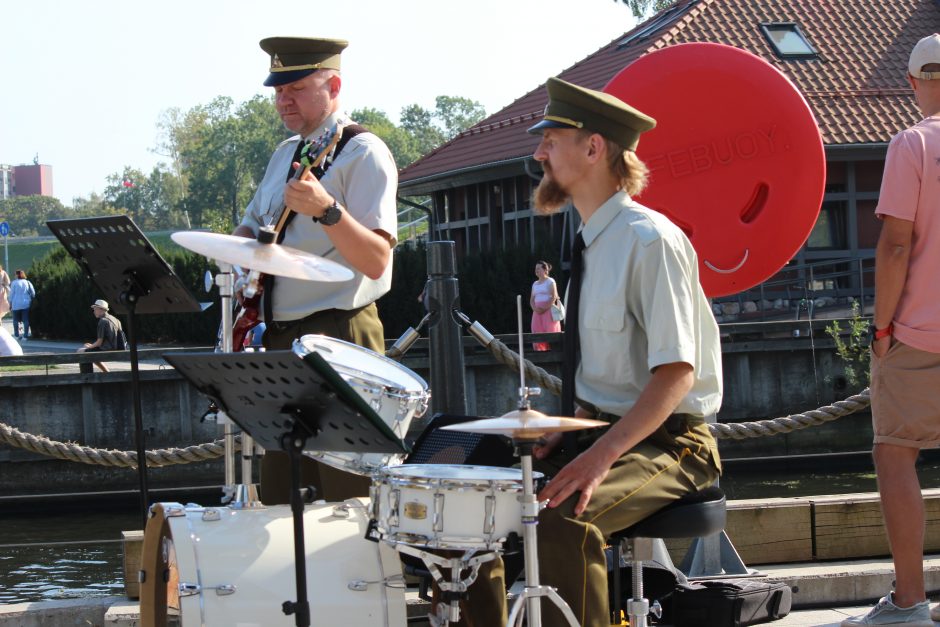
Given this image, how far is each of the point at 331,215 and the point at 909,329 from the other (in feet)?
7.06

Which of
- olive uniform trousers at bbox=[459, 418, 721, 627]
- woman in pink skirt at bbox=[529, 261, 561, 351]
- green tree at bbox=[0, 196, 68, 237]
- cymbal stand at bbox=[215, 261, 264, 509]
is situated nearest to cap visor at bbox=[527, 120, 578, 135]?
olive uniform trousers at bbox=[459, 418, 721, 627]

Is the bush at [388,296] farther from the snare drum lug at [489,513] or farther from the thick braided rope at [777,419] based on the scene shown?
the snare drum lug at [489,513]

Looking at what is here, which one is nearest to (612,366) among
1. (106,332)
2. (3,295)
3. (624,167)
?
(624,167)

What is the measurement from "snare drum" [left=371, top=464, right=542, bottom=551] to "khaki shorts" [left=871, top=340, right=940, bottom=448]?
186 cm

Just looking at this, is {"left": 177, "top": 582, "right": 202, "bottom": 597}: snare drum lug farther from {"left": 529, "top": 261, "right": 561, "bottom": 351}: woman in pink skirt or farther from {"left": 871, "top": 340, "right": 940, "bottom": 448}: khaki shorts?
{"left": 529, "top": 261, "right": 561, "bottom": 351}: woman in pink skirt

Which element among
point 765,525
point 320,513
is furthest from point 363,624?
point 765,525

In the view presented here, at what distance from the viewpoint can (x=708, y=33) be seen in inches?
1039

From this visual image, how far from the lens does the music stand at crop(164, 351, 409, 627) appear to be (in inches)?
127

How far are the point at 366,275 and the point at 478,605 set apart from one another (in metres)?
1.08

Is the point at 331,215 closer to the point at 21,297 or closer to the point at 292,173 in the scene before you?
the point at 292,173

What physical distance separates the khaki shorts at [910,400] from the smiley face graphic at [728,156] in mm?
650

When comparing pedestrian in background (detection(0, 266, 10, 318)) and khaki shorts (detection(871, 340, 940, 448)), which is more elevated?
pedestrian in background (detection(0, 266, 10, 318))

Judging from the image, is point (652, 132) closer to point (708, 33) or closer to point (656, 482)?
point (656, 482)

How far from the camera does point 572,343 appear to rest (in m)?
4.03
